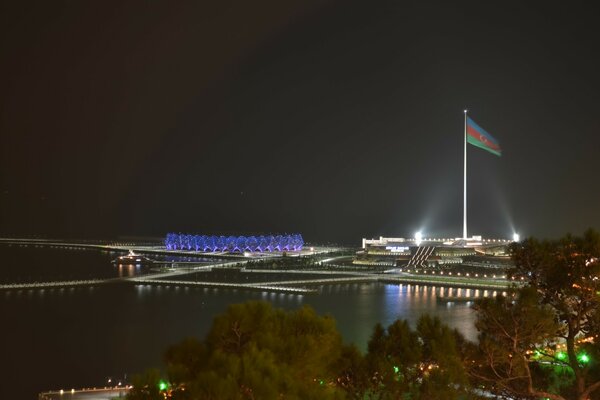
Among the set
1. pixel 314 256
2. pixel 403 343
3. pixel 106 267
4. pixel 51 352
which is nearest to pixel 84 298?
pixel 51 352

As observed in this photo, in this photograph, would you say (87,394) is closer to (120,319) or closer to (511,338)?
(511,338)

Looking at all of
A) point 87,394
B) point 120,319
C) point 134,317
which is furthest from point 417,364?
point 134,317

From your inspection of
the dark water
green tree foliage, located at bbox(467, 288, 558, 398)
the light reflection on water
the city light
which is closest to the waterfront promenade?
the light reflection on water

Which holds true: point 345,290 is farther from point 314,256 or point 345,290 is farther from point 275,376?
point 275,376

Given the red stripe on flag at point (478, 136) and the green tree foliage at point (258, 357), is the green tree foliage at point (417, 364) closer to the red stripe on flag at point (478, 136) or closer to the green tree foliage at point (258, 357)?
the green tree foliage at point (258, 357)

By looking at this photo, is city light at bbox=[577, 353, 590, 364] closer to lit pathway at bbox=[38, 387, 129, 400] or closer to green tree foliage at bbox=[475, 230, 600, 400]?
green tree foliage at bbox=[475, 230, 600, 400]

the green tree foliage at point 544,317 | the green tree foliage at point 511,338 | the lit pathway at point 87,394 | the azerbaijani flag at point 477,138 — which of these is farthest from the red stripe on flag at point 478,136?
the green tree foliage at point 511,338
